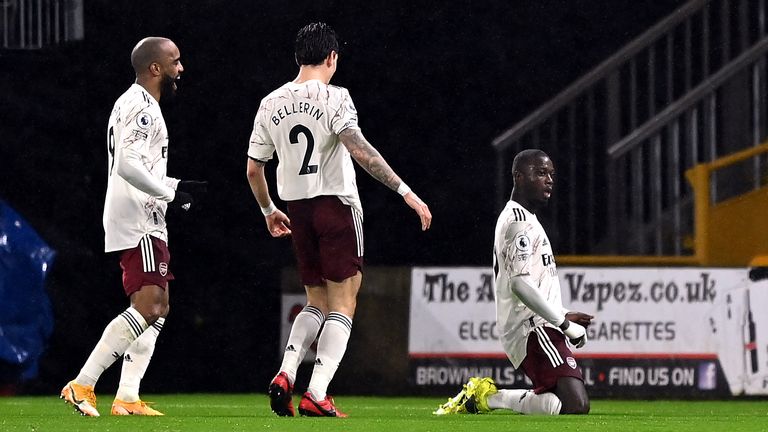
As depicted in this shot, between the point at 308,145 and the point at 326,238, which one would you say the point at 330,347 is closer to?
the point at 326,238

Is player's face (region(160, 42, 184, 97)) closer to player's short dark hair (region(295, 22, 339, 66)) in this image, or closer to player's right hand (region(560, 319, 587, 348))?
player's short dark hair (region(295, 22, 339, 66))

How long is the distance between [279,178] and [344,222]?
399 mm

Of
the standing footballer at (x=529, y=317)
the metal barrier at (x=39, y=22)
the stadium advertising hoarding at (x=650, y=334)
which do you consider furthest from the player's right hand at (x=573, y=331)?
the metal barrier at (x=39, y=22)

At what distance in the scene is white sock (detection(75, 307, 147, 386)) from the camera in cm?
714

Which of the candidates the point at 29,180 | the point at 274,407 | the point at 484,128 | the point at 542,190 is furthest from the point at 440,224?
the point at 274,407

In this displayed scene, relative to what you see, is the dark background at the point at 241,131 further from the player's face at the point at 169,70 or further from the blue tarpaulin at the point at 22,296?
the player's face at the point at 169,70

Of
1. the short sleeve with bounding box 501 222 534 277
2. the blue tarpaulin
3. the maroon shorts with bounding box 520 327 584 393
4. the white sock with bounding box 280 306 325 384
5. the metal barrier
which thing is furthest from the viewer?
the metal barrier

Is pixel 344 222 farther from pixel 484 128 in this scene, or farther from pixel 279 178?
pixel 484 128

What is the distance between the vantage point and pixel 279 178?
731 centimetres

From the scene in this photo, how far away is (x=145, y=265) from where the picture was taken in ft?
24.1

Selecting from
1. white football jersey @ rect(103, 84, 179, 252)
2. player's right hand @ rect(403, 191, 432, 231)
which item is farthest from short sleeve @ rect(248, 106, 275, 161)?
player's right hand @ rect(403, 191, 432, 231)

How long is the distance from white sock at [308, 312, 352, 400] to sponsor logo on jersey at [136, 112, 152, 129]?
3.90ft

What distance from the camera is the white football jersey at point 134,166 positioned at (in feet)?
23.6

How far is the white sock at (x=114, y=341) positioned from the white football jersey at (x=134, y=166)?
1.14ft
